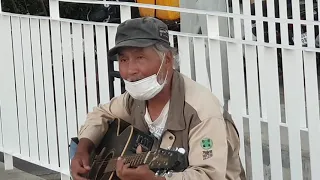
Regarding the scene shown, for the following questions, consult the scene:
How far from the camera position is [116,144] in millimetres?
3363

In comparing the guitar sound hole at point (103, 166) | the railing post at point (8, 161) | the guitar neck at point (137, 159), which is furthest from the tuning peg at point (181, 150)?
the railing post at point (8, 161)

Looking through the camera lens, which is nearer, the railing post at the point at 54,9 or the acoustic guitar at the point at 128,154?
the acoustic guitar at the point at 128,154

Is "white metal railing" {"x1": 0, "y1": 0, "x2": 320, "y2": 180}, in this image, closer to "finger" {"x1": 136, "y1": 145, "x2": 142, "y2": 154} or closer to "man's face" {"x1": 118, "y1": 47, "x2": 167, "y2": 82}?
"man's face" {"x1": 118, "y1": 47, "x2": 167, "y2": 82}

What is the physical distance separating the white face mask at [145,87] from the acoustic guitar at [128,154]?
19 centimetres

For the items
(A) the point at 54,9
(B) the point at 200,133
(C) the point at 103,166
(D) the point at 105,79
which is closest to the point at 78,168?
(C) the point at 103,166

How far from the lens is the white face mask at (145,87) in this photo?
3119 millimetres

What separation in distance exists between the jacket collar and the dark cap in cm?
19

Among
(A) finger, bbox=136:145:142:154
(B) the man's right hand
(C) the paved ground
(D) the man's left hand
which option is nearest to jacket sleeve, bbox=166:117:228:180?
(D) the man's left hand

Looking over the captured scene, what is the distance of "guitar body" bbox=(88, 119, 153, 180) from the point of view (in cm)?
325

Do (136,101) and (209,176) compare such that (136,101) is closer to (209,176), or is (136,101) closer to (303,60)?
(209,176)

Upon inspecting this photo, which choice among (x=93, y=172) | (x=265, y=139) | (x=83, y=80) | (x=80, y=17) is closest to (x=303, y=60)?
(x=265, y=139)

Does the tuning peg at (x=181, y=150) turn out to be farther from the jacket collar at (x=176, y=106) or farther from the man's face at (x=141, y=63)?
the man's face at (x=141, y=63)

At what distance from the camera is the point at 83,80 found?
5.02m

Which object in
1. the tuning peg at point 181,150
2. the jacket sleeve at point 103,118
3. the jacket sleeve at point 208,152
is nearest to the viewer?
the jacket sleeve at point 208,152
